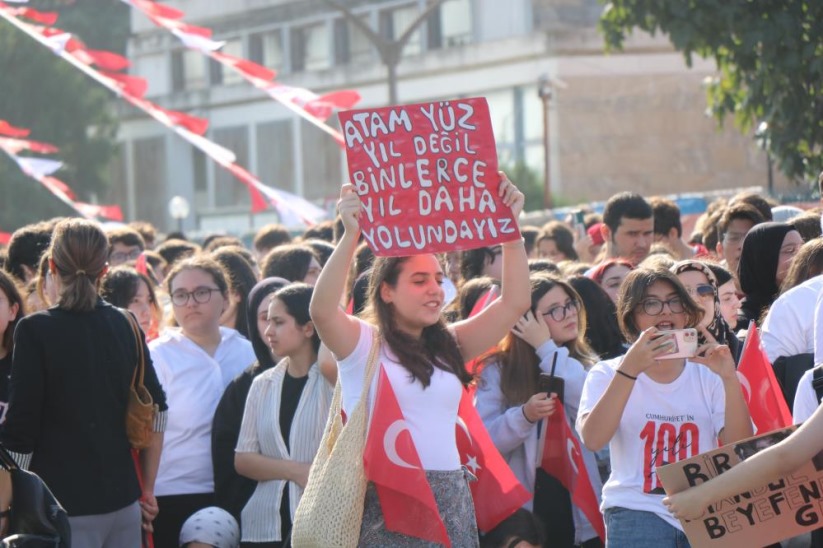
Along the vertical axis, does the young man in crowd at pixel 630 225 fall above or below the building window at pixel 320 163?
below

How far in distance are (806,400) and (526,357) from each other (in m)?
1.90

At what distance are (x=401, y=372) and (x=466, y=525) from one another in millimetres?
559

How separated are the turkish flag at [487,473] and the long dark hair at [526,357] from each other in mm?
987

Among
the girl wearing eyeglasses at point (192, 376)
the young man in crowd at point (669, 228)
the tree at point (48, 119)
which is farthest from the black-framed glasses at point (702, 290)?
the tree at point (48, 119)

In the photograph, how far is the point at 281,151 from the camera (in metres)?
45.9

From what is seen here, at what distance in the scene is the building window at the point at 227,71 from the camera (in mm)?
45406

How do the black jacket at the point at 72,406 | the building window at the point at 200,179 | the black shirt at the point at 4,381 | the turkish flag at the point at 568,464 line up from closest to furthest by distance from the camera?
1. the black jacket at the point at 72,406
2. the black shirt at the point at 4,381
3. the turkish flag at the point at 568,464
4. the building window at the point at 200,179

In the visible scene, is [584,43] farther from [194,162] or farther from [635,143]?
[194,162]

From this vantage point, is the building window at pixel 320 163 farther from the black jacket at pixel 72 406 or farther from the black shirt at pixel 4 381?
the black jacket at pixel 72 406

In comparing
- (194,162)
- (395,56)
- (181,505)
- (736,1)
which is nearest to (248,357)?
(181,505)

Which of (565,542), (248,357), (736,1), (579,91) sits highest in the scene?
(579,91)

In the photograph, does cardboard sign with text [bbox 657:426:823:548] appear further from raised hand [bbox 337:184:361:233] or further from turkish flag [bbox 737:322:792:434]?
raised hand [bbox 337:184:361:233]

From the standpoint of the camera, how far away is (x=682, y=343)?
4883 millimetres

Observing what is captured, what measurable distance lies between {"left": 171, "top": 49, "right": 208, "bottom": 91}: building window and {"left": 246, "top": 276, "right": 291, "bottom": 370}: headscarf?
132 ft
